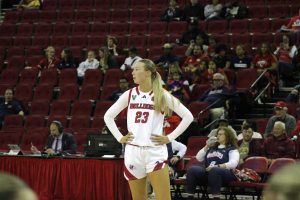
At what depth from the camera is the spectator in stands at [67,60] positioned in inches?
599

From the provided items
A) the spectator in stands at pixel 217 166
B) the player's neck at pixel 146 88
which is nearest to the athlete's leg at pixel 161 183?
the player's neck at pixel 146 88

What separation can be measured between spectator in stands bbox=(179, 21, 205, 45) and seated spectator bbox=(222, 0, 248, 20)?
3.48ft

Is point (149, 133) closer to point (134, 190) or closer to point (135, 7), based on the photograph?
point (134, 190)

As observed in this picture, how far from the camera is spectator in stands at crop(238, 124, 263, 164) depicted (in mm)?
9922

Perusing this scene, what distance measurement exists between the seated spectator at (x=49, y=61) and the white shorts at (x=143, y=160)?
10198 mm

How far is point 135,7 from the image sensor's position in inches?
704

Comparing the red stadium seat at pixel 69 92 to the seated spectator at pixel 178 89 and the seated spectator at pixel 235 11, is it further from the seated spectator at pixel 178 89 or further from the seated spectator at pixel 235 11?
the seated spectator at pixel 235 11

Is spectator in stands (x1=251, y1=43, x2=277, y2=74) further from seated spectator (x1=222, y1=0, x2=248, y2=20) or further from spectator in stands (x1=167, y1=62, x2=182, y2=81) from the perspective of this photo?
seated spectator (x1=222, y1=0, x2=248, y2=20)

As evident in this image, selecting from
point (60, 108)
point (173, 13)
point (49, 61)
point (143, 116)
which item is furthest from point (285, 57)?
point (143, 116)

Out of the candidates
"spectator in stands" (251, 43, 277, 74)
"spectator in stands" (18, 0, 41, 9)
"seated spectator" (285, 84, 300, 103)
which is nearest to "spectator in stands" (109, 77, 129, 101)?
"spectator in stands" (251, 43, 277, 74)

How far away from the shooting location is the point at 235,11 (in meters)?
16.0

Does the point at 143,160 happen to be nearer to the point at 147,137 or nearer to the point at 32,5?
the point at 147,137

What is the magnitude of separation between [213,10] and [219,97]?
4577 millimetres

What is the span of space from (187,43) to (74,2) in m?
4.96
